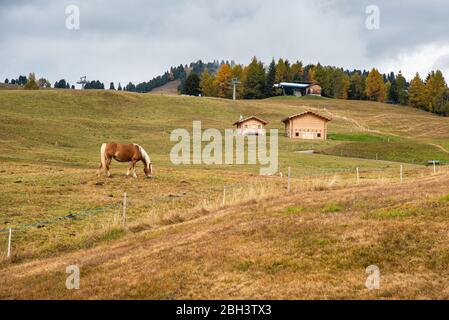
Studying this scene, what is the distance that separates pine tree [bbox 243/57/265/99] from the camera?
16512cm

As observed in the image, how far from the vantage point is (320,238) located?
12.3m

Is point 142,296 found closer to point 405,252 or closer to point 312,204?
point 405,252

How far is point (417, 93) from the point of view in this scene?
157 meters

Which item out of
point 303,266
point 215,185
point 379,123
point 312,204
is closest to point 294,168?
point 215,185

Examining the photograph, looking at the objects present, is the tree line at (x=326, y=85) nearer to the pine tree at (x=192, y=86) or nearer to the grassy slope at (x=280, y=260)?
the pine tree at (x=192, y=86)

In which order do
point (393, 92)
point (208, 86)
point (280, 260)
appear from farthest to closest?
point (393, 92) → point (208, 86) → point (280, 260)

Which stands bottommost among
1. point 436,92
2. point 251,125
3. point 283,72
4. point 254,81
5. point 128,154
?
point 128,154

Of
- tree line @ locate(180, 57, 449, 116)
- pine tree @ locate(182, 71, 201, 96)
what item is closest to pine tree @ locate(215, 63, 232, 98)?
tree line @ locate(180, 57, 449, 116)

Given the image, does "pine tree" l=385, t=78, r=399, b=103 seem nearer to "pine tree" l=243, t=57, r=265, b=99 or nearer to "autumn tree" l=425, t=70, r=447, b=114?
"autumn tree" l=425, t=70, r=447, b=114

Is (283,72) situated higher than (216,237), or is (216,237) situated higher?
(283,72)

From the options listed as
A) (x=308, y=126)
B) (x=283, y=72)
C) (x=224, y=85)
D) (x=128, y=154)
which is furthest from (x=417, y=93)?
(x=128, y=154)

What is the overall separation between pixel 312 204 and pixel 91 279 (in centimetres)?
816

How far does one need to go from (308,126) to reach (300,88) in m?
87.0

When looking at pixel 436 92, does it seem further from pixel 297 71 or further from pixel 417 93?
pixel 297 71
